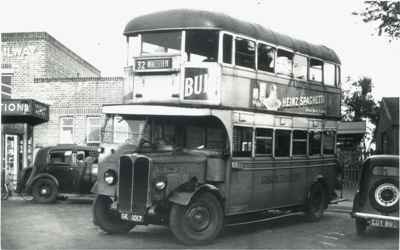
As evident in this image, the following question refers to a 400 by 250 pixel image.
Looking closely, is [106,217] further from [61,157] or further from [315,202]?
[61,157]

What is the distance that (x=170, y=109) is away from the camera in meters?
9.55

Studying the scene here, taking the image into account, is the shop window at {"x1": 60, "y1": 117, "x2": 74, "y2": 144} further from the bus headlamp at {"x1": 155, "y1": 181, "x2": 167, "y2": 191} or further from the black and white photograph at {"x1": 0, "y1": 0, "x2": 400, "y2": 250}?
the bus headlamp at {"x1": 155, "y1": 181, "x2": 167, "y2": 191}

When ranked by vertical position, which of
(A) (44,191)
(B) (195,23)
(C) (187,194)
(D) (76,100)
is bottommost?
(A) (44,191)

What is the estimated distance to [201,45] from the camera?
10.3 m

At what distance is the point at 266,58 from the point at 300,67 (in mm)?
1564

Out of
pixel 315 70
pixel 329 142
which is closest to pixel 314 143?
pixel 329 142

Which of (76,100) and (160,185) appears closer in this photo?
(160,185)

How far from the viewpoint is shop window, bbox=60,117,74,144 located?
22078 millimetres

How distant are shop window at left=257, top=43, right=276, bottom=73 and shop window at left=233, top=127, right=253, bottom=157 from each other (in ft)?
4.64

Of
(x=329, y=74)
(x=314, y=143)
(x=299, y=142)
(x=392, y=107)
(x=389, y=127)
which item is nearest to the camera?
(x=299, y=142)

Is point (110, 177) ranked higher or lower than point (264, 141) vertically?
lower

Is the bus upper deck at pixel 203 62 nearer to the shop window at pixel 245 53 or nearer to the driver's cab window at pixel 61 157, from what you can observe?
the shop window at pixel 245 53

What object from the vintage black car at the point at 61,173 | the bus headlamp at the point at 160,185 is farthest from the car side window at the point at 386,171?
the vintage black car at the point at 61,173

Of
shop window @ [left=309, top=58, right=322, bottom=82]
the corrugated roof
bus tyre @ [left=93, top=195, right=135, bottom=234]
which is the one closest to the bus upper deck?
shop window @ [left=309, top=58, right=322, bottom=82]
